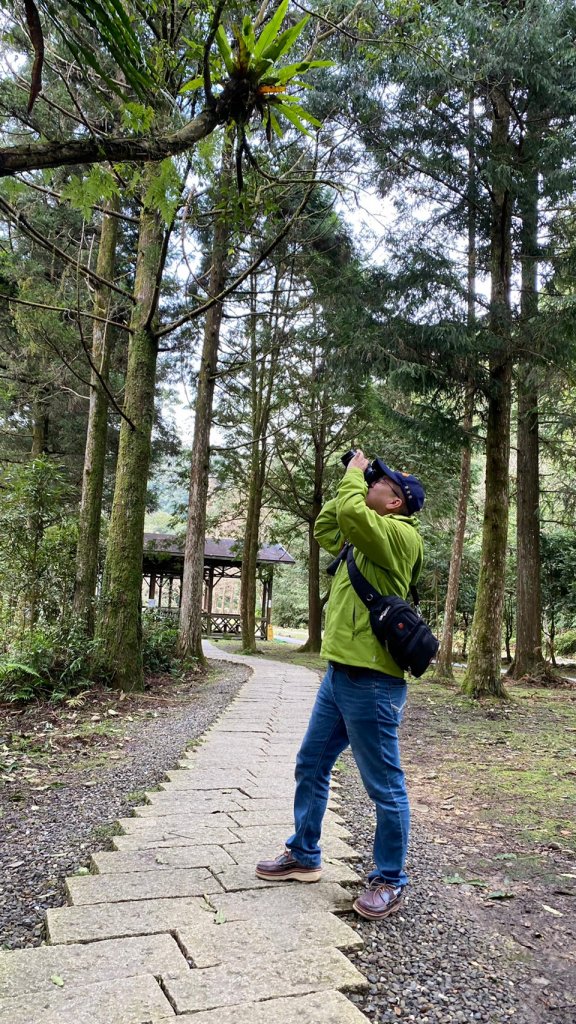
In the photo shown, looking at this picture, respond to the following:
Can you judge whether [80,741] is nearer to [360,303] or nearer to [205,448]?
[360,303]

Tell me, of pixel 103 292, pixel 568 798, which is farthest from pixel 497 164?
pixel 568 798

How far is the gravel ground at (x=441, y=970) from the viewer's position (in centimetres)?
170

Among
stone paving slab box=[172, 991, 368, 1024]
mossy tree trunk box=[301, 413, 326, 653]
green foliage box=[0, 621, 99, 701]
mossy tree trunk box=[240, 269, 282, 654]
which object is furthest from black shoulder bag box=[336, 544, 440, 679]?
mossy tree trunk box=[301, 413, 326, 653]

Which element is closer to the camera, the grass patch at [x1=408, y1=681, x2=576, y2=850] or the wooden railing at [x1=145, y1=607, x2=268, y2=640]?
the grass patch at [x1=408, y1=681, x2=576, y2=850]

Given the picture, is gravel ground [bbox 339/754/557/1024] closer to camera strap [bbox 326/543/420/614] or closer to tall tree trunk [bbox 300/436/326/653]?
camera strap [bbox 326/543/420/614]

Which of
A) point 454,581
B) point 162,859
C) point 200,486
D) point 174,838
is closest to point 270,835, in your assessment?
point 174,838

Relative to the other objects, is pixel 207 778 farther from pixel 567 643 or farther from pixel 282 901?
pixel 567 643

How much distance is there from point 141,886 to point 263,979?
29.3 inches

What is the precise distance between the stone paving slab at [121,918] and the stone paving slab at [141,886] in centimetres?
5

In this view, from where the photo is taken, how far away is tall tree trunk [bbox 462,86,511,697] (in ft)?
26.2

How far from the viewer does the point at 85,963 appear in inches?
68.1

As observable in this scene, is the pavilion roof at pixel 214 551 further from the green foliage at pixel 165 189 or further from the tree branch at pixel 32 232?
the green foliage at pixel 165 189

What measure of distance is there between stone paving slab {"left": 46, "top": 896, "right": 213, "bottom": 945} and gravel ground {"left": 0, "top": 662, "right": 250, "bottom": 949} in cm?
12

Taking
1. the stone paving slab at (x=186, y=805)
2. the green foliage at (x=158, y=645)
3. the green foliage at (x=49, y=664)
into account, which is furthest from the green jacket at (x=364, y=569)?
the green foliage at (x=158, y=645)
